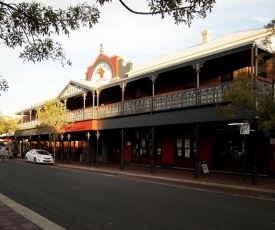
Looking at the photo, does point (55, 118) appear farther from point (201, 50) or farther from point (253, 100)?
point (253, 100)

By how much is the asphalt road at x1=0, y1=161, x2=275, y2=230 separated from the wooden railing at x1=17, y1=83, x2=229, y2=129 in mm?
5928

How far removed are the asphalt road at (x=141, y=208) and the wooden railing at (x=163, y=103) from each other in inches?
233

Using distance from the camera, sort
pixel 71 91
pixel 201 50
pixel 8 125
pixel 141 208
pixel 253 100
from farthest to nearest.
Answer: pixel 8 125 < pixel 71 91 < pixel 201 50 < pixel 253 100 < pixel 141 208

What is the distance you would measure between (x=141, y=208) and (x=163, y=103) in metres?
12.4

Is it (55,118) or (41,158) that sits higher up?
(55,118)

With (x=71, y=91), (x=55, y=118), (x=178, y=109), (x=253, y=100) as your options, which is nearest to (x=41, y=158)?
(x=55, y=118)

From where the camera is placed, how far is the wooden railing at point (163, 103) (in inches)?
714

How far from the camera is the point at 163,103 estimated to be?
21.6m

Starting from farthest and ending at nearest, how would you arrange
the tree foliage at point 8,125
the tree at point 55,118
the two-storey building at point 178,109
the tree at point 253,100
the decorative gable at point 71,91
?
1. the tree foliage at point 8,125
2. the tree at point 55,118
3. the decorative gable at point 71,91
4. the two-storey building at point 178,109
5. the tree at point 253,100

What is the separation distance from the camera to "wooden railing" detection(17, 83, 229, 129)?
1813 centimetres

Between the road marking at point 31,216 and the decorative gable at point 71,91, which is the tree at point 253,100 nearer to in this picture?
the road marking at point 31,216

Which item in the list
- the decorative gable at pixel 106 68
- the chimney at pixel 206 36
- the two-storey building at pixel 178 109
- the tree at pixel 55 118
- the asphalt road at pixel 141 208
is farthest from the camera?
the tree at pixel 55 118

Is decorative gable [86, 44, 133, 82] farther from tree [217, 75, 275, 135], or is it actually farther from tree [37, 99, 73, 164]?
tree [217, 75, 275, 135]

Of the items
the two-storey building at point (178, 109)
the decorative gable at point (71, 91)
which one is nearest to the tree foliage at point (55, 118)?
the two-storey building at point (178, 109)
